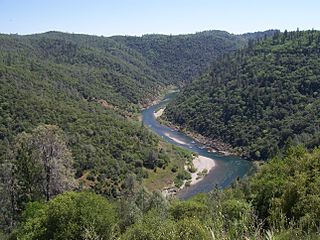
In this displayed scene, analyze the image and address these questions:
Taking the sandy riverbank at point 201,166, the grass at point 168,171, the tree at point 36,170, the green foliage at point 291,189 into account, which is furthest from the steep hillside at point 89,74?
the green foliage at point 291,189

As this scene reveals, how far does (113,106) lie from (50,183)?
96.3 meters

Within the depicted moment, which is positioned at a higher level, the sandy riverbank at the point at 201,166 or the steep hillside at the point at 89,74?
the steep hillside at the point at 89,74

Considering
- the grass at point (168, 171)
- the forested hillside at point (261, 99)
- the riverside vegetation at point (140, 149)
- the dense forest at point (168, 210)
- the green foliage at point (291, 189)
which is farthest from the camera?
the forested hillside at point (261, 99)

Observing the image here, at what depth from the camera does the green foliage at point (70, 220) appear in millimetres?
28208

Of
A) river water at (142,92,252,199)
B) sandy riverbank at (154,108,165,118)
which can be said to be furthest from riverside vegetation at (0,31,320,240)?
river water at (142,92,252,199)

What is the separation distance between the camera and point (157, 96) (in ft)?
584

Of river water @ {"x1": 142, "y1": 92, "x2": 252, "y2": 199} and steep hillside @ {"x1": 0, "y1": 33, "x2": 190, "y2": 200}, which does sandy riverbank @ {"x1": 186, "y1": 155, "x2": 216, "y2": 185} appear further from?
steep hillside @ {"x1": 0, "y1": 33, "x2": 190, "y2": 200}

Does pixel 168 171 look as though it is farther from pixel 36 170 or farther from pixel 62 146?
pixel 36 170

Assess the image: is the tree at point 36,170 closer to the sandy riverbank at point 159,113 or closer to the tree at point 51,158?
the tree at point 51,158

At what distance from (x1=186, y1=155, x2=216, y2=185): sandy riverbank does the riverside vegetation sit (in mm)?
3054

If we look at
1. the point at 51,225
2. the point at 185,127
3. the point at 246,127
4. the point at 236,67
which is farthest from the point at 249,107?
the point at 51,225

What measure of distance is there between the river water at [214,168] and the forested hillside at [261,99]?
Answer: 15.6 feet

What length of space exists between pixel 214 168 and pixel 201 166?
272 centimetres

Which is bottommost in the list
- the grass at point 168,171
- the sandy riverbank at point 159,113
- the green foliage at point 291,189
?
the grass at point 168,171
